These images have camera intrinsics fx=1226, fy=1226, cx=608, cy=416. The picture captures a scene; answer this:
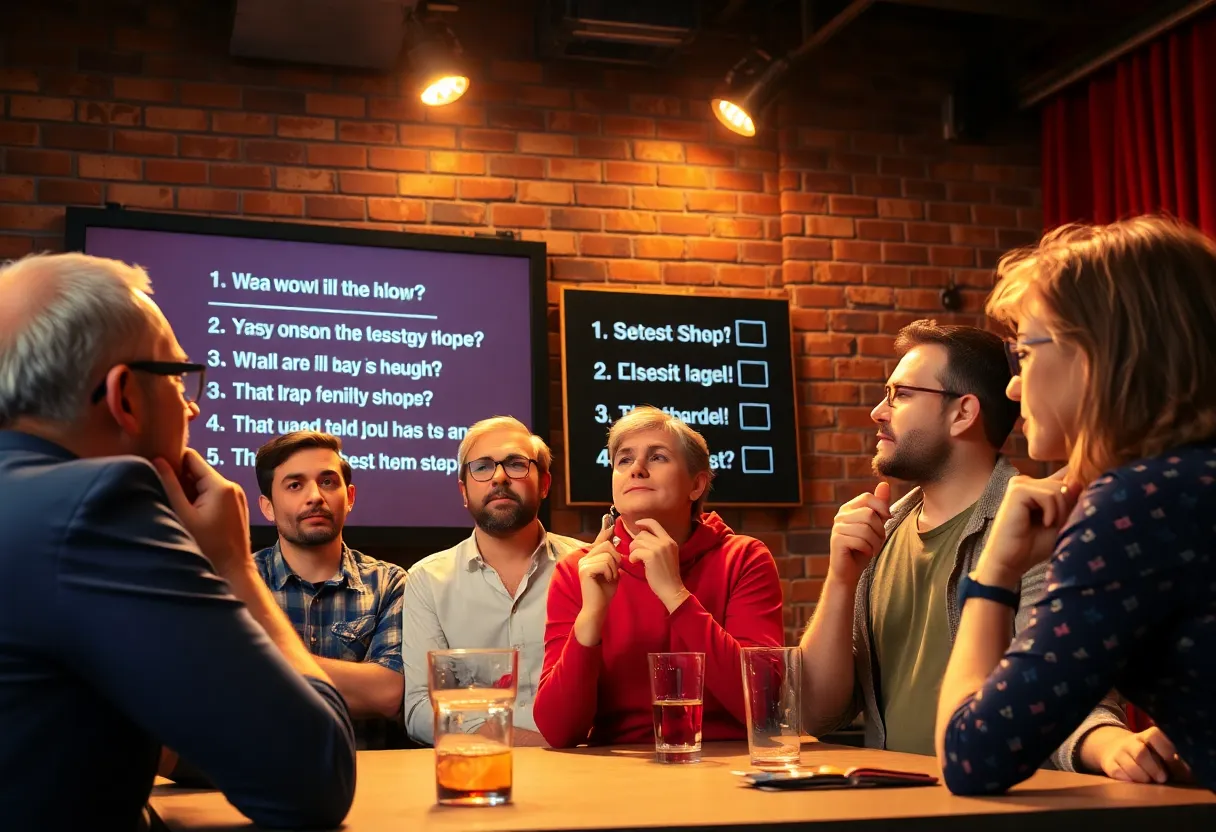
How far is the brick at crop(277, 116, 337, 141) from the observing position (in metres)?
3.86

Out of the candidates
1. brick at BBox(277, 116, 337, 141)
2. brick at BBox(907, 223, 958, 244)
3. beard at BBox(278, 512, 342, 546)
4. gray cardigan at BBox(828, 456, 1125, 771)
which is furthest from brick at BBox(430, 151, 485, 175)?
gray cardigan at BBox(828, 456, 1125, 771)

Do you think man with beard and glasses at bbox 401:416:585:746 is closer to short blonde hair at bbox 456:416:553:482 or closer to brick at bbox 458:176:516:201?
short blonde hair at bbox 456:416:553:482

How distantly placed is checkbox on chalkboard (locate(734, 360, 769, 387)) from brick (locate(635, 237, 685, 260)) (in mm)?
435

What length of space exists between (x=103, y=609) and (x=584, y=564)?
1.12m

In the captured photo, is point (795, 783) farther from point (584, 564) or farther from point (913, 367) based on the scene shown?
point (913, 367)

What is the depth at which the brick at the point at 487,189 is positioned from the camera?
3.99 m

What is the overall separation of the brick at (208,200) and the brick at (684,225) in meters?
1.38

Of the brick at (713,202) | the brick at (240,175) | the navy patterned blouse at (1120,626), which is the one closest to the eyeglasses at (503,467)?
the brick at (240,175)

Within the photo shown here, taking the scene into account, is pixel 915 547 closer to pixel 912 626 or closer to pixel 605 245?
pixel 912 626

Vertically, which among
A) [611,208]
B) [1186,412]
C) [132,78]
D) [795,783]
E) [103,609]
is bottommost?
[795,783]

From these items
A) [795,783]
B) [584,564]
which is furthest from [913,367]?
[795,783]

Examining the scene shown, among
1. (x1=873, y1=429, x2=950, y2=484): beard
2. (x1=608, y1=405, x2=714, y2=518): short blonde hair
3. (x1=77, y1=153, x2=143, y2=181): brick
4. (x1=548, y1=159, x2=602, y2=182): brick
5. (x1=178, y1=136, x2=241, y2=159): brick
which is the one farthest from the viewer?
(x1=548, y1=159, x2=602, y2=182): brick

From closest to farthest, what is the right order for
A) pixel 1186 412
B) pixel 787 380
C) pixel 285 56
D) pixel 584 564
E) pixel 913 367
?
pixel 1186 412
pixel 584 564
pixel 913 367
pixel 285 56
pixel 787 380

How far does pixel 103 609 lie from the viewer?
1048mm
